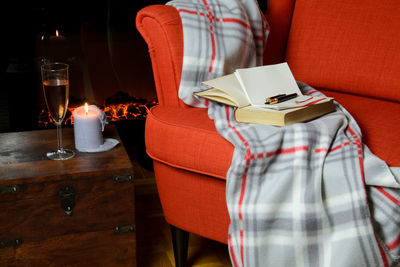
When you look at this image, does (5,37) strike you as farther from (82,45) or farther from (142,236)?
(142,236)

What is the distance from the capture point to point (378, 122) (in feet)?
4.11

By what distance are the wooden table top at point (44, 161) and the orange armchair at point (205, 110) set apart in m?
0.12

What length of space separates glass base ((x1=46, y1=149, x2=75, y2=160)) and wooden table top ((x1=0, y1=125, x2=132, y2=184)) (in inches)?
0.5

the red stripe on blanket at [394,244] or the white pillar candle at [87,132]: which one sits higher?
the white pillar candle at [87,132]

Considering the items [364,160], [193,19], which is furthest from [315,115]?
[193,19]

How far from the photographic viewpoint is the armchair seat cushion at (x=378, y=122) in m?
1.12

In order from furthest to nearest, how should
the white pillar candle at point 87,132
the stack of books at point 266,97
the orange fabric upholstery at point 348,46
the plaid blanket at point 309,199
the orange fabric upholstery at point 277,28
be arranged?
the orange fabric upholstery at point 277,28 → the orange fabric upholstery at point 348,46 → the white pillar candle at point 87,132 → the stack of books at point 266,97 → the plaid blanket at point 309,199

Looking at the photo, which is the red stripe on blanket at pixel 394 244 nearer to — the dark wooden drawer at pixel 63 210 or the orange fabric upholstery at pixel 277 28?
the dark wooden drawer at pixel 63 210

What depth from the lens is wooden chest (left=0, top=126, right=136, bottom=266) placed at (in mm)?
1110

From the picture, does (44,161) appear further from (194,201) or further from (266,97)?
(266,97)

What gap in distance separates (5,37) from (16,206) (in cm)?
94

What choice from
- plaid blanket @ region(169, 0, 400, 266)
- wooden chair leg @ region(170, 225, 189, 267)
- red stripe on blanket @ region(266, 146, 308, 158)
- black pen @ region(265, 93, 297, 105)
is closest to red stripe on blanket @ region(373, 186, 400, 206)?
plaid blanket @ region(169, 0, 400, 266)

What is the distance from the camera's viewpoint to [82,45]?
1.99 meters

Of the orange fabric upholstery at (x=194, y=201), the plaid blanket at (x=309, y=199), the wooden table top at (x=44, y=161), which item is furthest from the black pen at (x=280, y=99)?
the wooden table top at (x=44, y=161)
